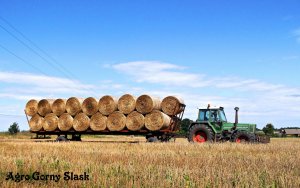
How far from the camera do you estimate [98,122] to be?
67.6 ft

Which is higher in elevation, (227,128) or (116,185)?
(227,128)

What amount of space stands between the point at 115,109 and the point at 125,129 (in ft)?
3.70

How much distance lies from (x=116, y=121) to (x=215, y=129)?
4752 millimetres

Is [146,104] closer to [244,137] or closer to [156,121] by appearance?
[156,121]

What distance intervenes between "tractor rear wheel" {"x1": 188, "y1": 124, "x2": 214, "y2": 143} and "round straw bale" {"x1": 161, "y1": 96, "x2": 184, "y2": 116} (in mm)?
1203

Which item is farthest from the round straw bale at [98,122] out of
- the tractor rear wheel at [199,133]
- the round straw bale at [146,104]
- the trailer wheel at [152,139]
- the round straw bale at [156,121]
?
the tractor rear wheel at [199,133]

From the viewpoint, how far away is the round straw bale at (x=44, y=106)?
22375 millimetres

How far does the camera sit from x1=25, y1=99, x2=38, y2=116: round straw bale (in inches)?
900

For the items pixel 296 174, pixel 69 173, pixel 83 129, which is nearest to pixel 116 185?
pixel 69 173

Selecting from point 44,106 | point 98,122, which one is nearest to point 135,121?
point 98,122

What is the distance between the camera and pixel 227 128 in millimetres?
19750

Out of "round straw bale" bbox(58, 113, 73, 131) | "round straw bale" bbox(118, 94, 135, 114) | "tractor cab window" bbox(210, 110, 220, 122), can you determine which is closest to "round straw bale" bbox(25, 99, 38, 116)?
"round straw bale" bbox(58, 113, 73, 131)

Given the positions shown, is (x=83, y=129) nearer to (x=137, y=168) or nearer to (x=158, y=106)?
(x=158, y=106)

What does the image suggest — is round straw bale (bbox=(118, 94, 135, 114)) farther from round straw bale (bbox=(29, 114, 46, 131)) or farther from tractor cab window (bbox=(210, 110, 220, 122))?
round straw bale (bbox=(29, 114, 46, 131))
